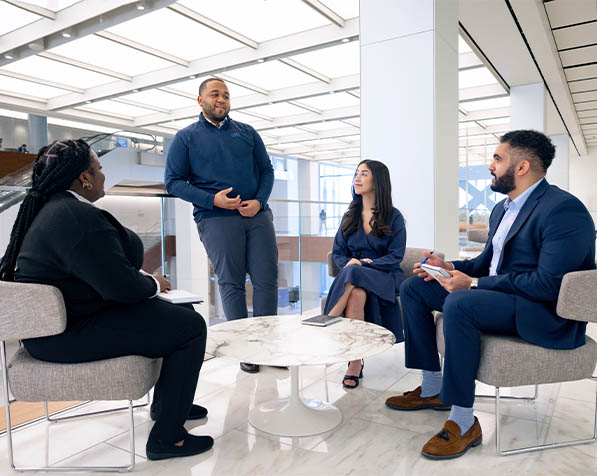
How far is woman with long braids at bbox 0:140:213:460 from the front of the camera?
166cm

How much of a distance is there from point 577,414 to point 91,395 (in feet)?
7.27

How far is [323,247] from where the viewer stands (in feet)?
18.3

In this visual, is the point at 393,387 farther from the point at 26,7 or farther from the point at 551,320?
the point at 26,7

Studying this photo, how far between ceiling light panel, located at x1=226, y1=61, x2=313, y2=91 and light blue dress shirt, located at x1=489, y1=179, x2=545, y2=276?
22.7 feet

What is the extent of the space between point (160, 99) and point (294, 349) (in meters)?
10.5

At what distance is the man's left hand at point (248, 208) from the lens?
9.21 feet

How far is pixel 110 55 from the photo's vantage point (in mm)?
8297

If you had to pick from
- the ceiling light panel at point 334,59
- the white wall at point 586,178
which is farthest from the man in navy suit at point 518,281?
the white wall at point 586,178

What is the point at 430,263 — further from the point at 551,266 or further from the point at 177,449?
the point at 177,449

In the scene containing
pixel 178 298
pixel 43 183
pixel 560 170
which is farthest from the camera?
pixel 560 170

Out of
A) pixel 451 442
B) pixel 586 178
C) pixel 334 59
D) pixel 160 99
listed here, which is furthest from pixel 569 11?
pixel 586 178

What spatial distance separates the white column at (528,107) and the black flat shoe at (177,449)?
7453 millimetres

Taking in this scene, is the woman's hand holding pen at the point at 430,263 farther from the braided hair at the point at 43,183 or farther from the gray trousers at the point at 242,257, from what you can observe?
the braided hair at the point at 43,183

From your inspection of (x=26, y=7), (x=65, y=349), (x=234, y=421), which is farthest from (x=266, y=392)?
(x=26, y=7)
